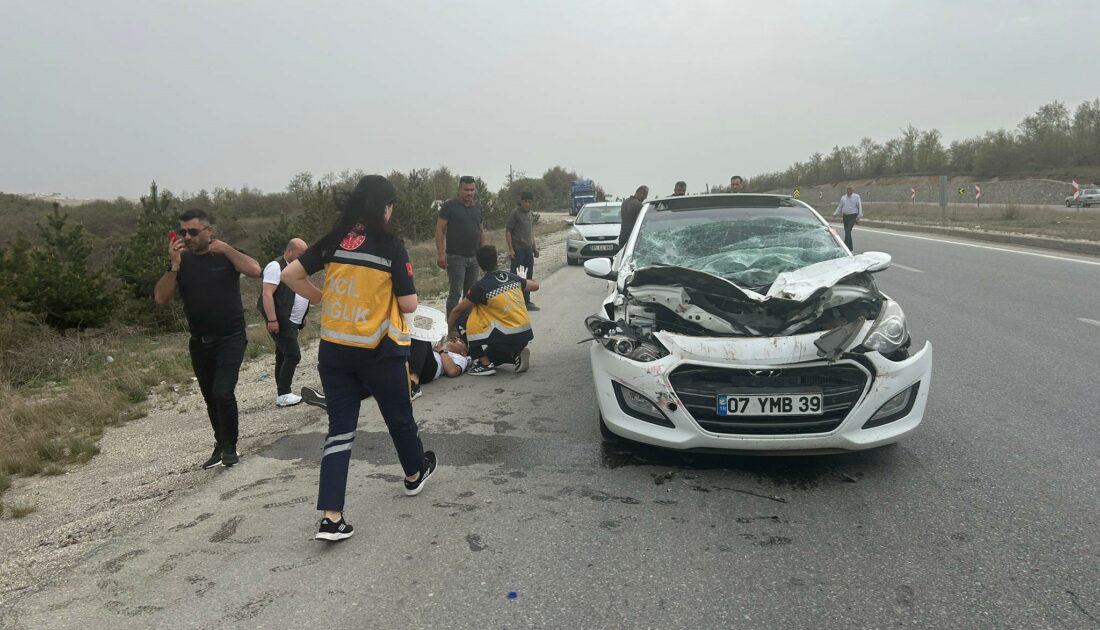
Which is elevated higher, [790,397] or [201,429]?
[790,397]

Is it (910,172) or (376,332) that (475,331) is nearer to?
(376,332)

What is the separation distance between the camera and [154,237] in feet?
60.5

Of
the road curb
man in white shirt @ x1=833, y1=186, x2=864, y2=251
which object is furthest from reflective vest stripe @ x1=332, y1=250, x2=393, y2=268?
man in white shirt @ x1=833, y1=186, x2=864, y2=251

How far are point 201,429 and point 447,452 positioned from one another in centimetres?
242

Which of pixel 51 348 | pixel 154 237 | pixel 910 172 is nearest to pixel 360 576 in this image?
pixel 51 348

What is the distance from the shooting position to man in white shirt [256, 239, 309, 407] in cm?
602

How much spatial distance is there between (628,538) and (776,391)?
3.70 ft

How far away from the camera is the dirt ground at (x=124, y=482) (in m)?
3.66

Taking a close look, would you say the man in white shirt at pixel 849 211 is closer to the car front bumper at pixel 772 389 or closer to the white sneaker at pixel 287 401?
the white sneaker at pixel 287 401

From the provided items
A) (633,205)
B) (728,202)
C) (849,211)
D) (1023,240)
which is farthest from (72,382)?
(1023,240)

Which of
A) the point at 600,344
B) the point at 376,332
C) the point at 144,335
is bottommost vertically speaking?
the point at 144,335

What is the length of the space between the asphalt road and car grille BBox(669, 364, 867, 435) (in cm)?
35

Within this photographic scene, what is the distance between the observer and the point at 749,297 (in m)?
4.40

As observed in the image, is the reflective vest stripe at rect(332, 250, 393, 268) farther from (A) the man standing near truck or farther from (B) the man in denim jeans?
(A) the man standing near truck
